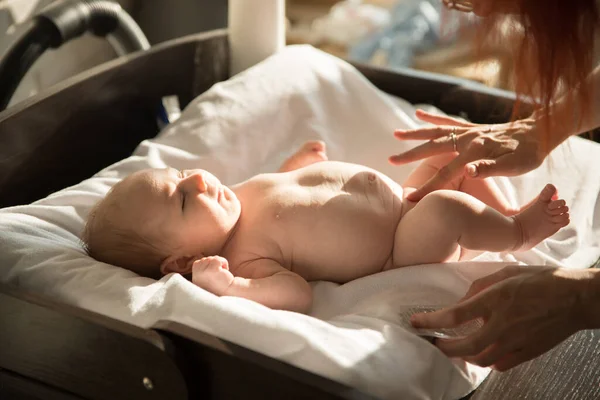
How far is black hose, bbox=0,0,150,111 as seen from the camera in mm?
1302

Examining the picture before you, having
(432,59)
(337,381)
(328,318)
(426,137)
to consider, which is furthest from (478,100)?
(432,59)

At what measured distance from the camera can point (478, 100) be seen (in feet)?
4.81

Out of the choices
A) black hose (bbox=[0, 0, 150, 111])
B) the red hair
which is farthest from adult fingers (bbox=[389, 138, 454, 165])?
black hose (bbox=[0, 0, 150, 111])

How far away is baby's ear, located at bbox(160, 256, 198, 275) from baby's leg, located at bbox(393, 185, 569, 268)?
30cm

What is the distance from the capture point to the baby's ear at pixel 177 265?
1076mm

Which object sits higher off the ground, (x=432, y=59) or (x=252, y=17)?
(x=252, y=17)

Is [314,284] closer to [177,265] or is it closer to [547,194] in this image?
[177,265]

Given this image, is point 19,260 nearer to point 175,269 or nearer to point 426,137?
point 175,269

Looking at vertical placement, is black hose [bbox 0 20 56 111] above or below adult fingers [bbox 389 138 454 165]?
above

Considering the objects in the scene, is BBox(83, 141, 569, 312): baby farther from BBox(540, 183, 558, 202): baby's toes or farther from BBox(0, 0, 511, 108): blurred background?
BBox(0, 0, 511, 108): blurred background

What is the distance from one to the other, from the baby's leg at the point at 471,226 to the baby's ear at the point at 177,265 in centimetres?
30

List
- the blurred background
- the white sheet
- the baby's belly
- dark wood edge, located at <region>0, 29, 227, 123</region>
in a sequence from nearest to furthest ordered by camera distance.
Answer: the white sheet → the baby's belly → dark wood edge, located at <region>0, 29, 227, 123</region> → the blurred background

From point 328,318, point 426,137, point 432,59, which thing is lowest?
point 432,59

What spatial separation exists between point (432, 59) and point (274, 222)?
147 centimetres
